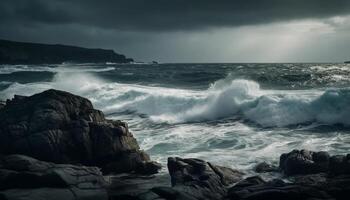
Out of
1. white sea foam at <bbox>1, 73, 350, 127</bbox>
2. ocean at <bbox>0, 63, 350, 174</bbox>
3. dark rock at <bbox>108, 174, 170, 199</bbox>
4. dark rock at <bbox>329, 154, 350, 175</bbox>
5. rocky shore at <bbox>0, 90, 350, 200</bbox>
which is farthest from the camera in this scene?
white sea foam at <bbox>1, 73, 350, 127</bbox>

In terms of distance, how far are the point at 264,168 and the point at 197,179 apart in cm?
308

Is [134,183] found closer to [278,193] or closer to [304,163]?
[278,193]

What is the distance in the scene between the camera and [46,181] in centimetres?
1045

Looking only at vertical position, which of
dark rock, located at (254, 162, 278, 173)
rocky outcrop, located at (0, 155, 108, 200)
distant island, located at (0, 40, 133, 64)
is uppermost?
distant island, located at (0, 40, 133, 64)

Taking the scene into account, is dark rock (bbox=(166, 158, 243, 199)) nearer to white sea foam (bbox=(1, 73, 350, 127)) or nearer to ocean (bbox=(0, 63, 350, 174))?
ocean (bbox=(0, 63, 350, 174))

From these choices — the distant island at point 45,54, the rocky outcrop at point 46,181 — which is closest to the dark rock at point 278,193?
the rocky outcrop at point 46,181

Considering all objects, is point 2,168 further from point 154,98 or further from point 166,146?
point 154,98

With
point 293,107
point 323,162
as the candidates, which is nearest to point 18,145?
point 323,162

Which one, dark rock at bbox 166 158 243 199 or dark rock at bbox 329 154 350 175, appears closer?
dark rock at bbox 166 158 243 199

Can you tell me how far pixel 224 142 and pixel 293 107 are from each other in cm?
652

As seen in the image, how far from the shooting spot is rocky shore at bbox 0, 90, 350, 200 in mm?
9781

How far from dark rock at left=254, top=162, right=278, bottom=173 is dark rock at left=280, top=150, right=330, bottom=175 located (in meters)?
0.28

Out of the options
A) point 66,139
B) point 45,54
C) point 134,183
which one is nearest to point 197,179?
point 134,183

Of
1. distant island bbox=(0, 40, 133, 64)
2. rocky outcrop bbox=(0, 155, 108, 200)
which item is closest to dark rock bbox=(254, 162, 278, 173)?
rocky outcrop bbox=(0, 155, 108, 200)
